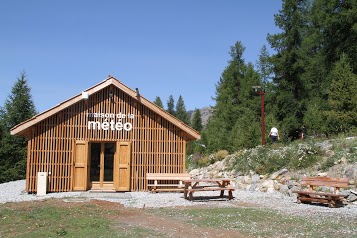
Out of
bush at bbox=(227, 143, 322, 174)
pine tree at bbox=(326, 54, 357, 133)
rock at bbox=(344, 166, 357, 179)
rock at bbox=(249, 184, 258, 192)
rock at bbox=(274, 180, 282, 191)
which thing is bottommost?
rock at bbox=(249, 184, 258, 192)

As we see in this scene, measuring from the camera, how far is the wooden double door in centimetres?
1733

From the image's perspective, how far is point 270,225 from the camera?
925 centimetres

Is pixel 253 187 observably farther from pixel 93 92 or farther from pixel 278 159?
pixel 93 92

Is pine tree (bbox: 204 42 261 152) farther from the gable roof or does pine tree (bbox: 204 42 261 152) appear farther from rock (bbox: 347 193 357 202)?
rock (bbox: 347 193 357 202)

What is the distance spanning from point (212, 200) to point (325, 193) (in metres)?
4.31

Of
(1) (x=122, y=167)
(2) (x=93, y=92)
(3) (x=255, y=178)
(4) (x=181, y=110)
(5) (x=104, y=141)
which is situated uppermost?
(4) (x=181, y=110)

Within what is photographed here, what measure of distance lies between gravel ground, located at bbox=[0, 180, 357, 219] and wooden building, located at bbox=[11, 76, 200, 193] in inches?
42.2

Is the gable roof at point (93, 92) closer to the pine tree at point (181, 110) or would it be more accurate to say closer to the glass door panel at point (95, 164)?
the glass door panel at point (95, 164)

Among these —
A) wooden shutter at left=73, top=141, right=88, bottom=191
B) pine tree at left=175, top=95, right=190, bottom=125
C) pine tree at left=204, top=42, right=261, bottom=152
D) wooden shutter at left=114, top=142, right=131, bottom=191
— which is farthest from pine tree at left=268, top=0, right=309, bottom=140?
pine tree at left=175, top=95, right=190, bottom=125

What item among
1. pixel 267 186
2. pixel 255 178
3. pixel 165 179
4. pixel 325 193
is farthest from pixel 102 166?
pixel 325 193

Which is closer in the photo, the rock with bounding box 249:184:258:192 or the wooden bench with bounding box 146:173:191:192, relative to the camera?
the wooden bench with bounding box 146:173:191:192

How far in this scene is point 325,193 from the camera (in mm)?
12875

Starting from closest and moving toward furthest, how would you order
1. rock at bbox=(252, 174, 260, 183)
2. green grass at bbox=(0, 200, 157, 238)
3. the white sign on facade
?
green grass at bbox=(0, 200, 157, 238)
the white sign on facade
rock at bbox=(252, 174, 260, 183)

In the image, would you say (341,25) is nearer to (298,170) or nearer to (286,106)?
(286,106)
